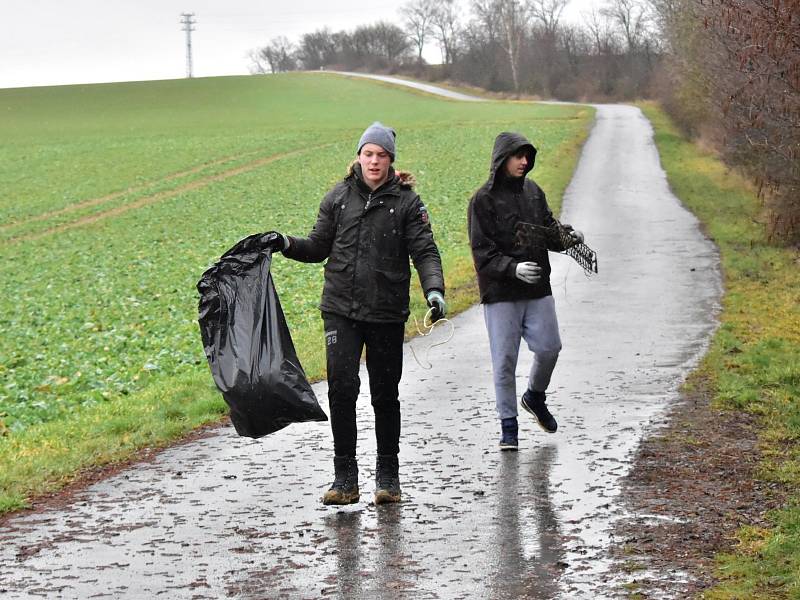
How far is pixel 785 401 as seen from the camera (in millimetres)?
8867

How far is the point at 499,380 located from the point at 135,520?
2.56 metres

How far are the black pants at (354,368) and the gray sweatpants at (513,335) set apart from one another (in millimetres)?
1260

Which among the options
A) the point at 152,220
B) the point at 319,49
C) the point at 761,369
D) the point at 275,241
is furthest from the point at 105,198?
the point at 319,49

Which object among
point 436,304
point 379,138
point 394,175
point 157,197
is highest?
point 379,138

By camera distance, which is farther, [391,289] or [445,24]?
[445,24]

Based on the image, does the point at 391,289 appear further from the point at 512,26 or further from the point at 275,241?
the point at 512,26

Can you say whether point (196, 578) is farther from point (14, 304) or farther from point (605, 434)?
point (14, 304)

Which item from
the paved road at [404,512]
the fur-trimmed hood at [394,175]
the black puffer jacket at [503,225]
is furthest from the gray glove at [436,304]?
the black puffer jacket at [503,225]

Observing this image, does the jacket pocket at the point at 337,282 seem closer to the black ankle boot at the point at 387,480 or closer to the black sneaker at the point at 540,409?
the black ankle boot at the point at 387,480

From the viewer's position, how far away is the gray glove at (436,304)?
6.42 meters

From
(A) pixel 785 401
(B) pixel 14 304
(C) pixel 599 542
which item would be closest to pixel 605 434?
(A) pixel 785 401

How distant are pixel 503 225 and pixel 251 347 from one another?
2.01m

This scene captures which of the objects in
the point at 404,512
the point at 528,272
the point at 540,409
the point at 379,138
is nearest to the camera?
the point at 404,512

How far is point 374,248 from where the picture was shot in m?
6.52
